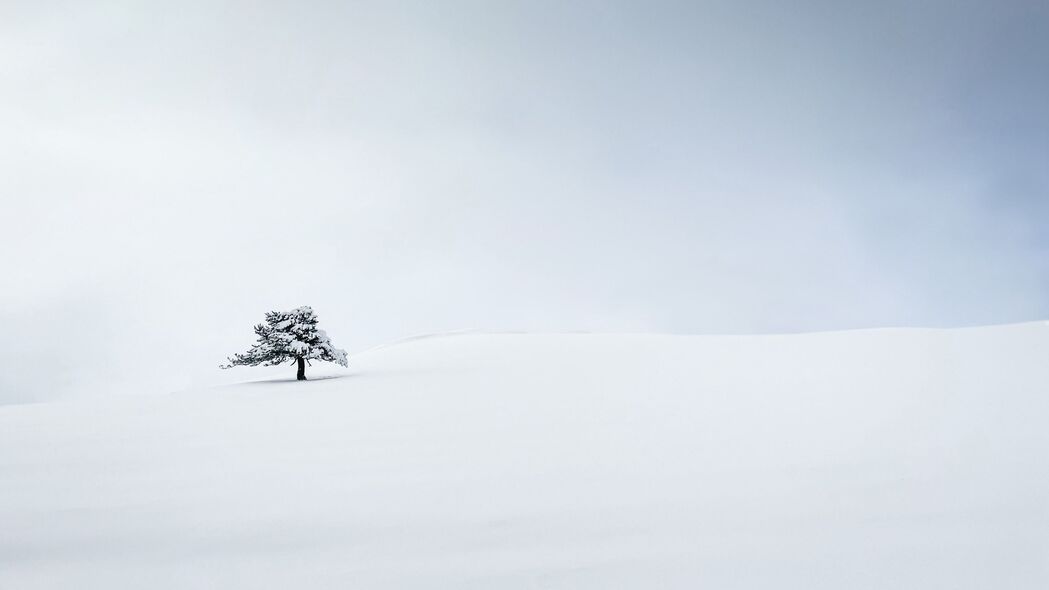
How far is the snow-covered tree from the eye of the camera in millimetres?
20719

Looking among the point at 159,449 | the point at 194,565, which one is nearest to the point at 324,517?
the point at 194,565

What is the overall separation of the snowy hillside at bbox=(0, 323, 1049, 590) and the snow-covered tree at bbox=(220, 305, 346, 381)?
715cm

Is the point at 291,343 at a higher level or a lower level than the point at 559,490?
higher

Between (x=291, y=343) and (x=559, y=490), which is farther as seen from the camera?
(x=291, y=343)

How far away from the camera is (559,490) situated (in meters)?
5.99

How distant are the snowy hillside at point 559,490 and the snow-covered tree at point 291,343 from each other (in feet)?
23.5

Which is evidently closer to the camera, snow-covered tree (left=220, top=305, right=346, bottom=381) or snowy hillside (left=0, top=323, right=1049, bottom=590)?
snowy hillside (left=0, top=323, right=1049, bottom=590)

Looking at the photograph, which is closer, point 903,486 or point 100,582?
point 100,582

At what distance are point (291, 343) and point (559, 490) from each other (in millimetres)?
17500

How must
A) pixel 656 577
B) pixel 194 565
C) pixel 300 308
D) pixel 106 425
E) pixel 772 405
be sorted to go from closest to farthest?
pixel 656 577, pixel 194 565, pixel 772 405, pixel 106 425, pixel 300 308

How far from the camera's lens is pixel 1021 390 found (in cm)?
1081

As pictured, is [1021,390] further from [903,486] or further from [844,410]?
[903,486]

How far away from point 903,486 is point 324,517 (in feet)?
19.6

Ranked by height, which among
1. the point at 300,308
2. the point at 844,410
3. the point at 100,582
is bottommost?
the point at 100,582
